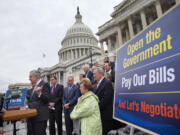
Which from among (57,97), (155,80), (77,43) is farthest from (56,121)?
(77,43)

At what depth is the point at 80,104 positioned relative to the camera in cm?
262

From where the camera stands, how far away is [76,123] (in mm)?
2973

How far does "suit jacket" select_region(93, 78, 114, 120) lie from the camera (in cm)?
311

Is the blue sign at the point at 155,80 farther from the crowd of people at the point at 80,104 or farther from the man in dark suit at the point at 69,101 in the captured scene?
the man in dark suit at the point at 69,101

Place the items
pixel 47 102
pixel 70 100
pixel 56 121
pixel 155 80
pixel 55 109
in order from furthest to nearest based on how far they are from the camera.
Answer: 1. pixel 55 109
2. pixel 56 121
3. pixel 70 100
4. pixel 47 102
5. pixel 155 80

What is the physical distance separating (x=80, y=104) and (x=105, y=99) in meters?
0.73

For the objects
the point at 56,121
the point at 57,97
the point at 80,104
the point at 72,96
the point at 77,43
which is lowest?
the point at 56,121

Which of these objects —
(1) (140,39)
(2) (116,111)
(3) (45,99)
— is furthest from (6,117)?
(1) (140,39)

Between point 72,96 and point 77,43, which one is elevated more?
point 77,43

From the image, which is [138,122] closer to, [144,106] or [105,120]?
[144,106]

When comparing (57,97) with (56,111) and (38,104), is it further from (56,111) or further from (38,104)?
(38,104)

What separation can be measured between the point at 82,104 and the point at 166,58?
1.68 metres

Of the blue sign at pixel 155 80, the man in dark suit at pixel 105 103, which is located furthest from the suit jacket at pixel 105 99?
the blue sign at pixel 155 80

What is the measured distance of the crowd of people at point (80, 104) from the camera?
8.30 ft
